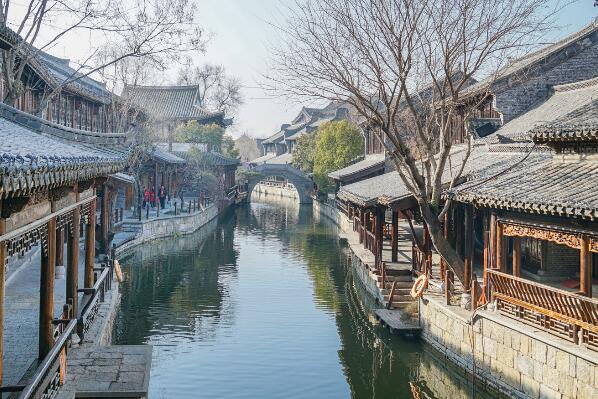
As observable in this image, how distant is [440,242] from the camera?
48.9 feet

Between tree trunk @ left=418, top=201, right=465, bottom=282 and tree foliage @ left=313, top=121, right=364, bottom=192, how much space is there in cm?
3146

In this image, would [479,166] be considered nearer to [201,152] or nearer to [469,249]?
[469,249]

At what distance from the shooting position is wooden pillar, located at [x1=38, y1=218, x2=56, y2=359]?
8148 millimetres

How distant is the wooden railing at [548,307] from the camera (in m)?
10.4

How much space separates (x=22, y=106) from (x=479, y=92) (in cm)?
1614

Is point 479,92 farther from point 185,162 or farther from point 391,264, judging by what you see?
point 185,162

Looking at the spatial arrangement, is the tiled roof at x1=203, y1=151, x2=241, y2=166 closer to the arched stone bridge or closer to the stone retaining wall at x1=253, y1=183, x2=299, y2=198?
the arched stone bridge

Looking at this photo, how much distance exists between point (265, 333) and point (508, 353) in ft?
21.8

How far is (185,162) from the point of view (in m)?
45.5

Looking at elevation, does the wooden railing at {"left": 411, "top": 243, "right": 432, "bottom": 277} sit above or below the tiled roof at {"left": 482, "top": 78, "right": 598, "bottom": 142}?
below

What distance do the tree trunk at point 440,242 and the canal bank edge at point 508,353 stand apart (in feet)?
2.70

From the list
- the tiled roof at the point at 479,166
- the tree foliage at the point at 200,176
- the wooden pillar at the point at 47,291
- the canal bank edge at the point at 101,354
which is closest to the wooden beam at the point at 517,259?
the tiled roof at the point at 479,166

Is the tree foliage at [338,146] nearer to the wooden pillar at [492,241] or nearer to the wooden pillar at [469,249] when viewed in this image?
the wooden pillar at [469,249]

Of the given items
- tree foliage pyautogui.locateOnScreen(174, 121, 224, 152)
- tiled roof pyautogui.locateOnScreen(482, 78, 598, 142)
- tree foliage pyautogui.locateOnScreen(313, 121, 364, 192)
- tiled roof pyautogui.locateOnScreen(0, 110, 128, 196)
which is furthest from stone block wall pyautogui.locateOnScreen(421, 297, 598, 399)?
tree foliage pyautogui.locateOnScreen(174, 121, 224, 152)
